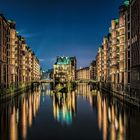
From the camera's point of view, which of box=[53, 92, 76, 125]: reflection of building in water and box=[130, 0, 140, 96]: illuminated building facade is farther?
box=[130, 0, 140, 96]: illuminated building facade

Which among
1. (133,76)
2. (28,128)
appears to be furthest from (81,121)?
(133,76)

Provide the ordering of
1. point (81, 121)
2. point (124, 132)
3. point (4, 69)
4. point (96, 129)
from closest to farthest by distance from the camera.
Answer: point (124, 132), point (96, 129), point (81, 121), point (4, 69)

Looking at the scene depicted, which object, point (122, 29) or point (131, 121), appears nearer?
point (131, 121)

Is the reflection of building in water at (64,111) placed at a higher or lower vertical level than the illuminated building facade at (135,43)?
lower

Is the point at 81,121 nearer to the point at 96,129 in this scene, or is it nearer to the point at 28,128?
the point at 96,129

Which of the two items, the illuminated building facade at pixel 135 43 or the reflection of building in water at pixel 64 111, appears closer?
the reflection of building in water at pixel 64 111

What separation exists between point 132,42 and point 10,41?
61.0 m

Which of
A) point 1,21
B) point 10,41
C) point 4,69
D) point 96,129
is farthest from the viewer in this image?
point 10,41

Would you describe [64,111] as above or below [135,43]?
below

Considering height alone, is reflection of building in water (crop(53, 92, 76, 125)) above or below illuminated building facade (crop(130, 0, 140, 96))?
below

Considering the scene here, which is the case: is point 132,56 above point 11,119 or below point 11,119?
above

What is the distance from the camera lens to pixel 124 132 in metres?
37.5

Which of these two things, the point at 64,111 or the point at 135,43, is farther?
the point at 135,43

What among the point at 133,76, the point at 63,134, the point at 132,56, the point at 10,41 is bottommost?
the point at 63,134
